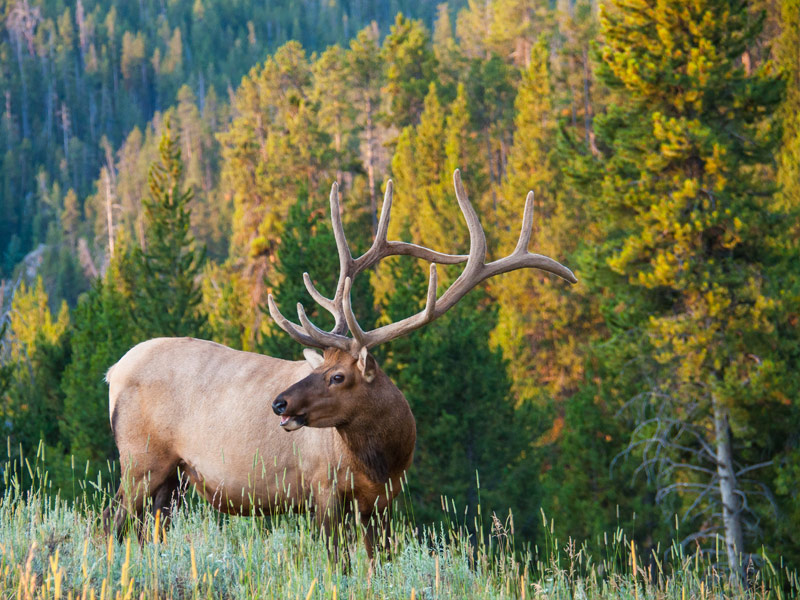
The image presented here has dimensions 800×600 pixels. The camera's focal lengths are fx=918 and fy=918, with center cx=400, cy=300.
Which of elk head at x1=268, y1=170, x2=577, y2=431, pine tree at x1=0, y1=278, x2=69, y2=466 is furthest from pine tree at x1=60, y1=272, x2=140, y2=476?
elk head at x1=268, y1=170, x2=577, y2=431

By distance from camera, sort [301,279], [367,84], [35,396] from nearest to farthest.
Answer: [301,279], [35,396], [367,84]

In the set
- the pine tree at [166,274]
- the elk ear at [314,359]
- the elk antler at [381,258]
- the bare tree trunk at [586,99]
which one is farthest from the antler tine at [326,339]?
the bare tree trunk at [586,99]

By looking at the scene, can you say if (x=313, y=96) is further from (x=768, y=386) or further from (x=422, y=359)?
(x=768, y=386)

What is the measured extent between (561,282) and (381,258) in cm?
2286

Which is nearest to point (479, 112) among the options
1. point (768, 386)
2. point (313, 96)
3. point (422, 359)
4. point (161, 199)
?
point (313, 96)

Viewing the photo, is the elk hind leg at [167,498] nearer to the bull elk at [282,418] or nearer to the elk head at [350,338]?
the bull elk at [282,418]

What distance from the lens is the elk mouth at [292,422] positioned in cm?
464

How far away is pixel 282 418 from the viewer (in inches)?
186

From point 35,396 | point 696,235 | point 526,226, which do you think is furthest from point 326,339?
point 35,396

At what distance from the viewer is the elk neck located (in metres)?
4.89

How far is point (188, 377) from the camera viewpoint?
17.6 ft

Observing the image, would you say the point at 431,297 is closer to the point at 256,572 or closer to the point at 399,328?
the point at 399,328

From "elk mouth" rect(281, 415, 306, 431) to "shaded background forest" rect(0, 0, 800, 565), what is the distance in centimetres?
170

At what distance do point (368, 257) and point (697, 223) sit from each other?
388 inches
